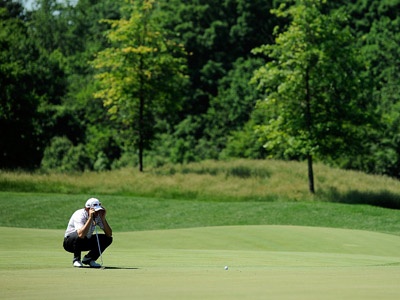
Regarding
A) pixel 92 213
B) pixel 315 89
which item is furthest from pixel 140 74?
pixel 92 213

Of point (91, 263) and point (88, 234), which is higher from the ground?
point (88, 234)

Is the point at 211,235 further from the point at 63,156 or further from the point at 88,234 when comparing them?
the point at 63,156

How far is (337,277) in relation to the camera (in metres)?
11.4

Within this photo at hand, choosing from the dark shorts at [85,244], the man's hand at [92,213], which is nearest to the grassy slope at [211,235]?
the dark shorts at [85,244]

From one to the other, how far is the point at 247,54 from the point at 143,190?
47698mm

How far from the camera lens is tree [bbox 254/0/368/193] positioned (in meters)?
40.5

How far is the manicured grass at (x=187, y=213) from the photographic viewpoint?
34250mm

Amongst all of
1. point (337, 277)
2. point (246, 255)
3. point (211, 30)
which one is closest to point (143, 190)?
point (246, 255)

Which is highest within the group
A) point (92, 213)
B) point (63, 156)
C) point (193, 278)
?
point (92, 213)

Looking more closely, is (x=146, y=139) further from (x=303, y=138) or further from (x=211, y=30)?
(x=211, y=30)

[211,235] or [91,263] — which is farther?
[211,235]

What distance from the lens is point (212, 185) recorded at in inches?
1656

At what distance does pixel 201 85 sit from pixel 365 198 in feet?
158

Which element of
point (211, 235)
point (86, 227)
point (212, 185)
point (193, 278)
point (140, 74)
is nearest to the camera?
point (193, 278)
